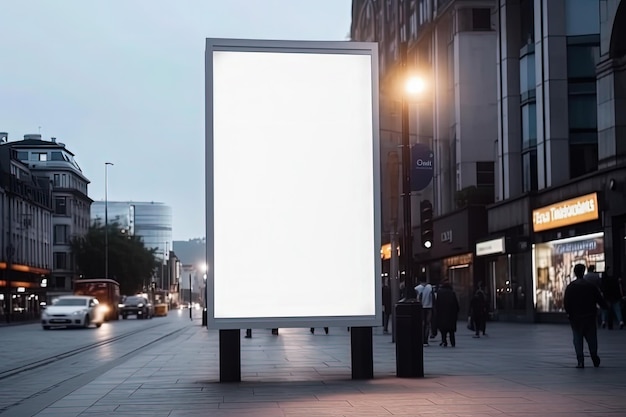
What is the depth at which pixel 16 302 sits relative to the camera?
95500 mm

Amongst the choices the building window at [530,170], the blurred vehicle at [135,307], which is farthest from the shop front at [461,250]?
the blurred vehicle at [135,307]

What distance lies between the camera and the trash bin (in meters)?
15.5

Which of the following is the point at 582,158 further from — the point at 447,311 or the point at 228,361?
the point at 228,361

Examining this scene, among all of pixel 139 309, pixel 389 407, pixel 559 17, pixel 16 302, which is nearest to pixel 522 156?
pixel 559 17

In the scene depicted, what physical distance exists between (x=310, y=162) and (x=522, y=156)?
3099 cm

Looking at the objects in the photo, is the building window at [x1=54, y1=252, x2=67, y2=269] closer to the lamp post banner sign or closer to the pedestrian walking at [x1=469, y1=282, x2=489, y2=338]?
the pedestrian walking at [x1=469, y1=282, x2=489, y2=338]

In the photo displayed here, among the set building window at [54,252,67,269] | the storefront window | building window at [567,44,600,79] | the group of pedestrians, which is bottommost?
the group of pedestrians

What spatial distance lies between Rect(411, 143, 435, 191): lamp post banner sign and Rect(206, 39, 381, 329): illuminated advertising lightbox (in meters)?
8.65

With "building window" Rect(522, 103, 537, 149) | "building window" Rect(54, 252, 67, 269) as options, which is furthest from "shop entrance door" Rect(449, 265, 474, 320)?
"building window" Rect(54, 252, 67, 269)

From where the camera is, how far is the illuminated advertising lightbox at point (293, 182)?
49.5ft

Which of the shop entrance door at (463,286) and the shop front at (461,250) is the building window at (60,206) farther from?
the shop entrance door at (463,286)

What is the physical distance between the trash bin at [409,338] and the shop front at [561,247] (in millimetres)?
20660

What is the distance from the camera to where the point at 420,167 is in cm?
2452

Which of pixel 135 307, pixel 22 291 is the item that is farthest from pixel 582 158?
pixel 22 291
